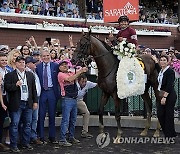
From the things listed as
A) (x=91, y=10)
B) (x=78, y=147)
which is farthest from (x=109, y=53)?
(x=91, y=10)

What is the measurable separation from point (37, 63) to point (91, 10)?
21580 mm

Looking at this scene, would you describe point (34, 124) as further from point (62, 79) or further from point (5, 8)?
point (5, 8)

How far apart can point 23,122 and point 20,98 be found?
636 millimetres

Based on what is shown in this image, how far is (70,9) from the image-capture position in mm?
28219

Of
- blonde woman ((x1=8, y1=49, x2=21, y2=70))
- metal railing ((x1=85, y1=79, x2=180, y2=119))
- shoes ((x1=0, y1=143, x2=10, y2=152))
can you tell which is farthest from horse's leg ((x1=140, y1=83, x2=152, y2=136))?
shoes ((x1=0, y1=143, x2=10, y2=152))

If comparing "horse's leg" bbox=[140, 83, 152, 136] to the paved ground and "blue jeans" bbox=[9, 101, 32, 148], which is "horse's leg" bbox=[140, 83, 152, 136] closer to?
the paved ground

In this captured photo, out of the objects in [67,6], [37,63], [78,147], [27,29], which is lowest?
[78,147]

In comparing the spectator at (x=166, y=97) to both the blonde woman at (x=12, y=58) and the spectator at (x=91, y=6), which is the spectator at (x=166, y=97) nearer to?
the blonde woman at (x=12, y=58)

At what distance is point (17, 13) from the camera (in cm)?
2436

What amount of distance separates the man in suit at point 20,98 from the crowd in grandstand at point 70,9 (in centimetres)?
1648

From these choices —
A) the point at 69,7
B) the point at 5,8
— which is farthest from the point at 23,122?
the point at 69,7

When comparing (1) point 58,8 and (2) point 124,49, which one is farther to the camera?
(1) point 58,8

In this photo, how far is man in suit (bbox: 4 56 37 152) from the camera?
8.12 metres

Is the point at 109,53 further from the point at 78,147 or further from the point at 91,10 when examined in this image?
the point at 91,10
